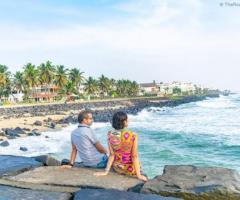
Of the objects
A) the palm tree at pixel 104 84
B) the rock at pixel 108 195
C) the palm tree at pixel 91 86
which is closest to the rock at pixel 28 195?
the rock at pixel 108 195

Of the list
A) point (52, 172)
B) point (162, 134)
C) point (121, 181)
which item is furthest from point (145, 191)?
point (162, 134)

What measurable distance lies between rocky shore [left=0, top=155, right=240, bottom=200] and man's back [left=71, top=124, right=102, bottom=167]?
0.20 metres

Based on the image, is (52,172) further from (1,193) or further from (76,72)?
(76,72)

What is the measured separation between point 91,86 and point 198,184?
87.7m

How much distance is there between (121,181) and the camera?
3.95 meters

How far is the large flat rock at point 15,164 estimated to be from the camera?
14.2 feet

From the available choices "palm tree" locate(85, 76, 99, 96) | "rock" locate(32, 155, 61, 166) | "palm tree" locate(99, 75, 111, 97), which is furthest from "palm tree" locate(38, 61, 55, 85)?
"rock" locate(32, 155, 61, 166)

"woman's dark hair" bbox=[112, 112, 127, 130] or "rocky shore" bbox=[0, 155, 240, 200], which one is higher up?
"woman's dark hair" bbox=[112, 112, 127, 130]

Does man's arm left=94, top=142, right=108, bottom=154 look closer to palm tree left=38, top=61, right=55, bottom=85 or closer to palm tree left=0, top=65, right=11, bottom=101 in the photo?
palm tree left=0, top=65, right=11, bottom=101

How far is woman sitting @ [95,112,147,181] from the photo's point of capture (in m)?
4.26

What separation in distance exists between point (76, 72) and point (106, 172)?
7971 centimetres

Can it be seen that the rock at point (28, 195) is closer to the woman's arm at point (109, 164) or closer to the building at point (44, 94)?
the woman's arm at point (109, 164)

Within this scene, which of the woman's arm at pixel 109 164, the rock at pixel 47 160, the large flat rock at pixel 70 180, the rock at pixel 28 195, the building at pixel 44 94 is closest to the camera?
the rock at pixel 28 195

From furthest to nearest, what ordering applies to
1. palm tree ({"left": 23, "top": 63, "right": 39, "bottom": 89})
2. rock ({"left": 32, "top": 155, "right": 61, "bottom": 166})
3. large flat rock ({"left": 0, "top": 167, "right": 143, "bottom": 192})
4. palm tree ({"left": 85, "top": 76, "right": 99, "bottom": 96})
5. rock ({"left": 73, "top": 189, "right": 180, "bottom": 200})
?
palm tree ({"left": 85, "top": 76, "right": 99, "bottom": 96}) → palm tree ({"left": 23, "top": 63, "right": 39, "bottom": 89}) → rock ({"left": 32, "top": 155, "right": 61, "bottom": 166}) → large flat rock ({"left": 0, "top": 167, "right": 143, "bottom": 192}) → rock ({"left": 73, "top": 189, "right": 180, "bottom": 200})
